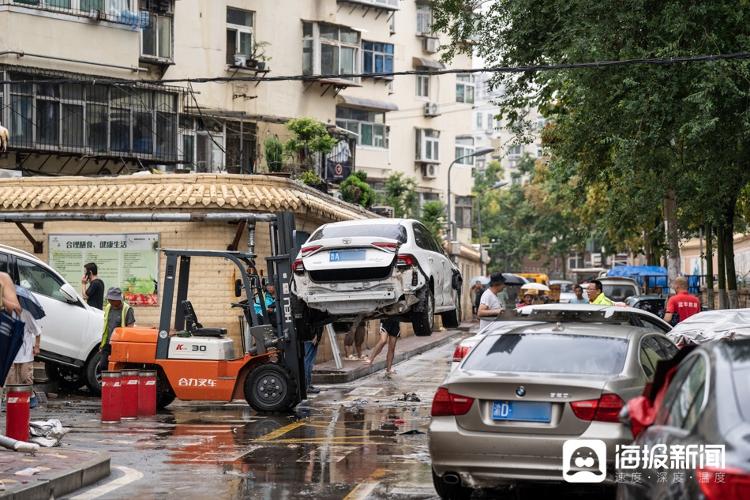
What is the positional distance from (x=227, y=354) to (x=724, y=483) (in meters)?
12.5

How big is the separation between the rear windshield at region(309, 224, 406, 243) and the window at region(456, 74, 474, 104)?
153 ft

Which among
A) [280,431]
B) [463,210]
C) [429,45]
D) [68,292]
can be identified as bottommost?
[280,431]

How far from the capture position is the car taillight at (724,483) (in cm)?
523

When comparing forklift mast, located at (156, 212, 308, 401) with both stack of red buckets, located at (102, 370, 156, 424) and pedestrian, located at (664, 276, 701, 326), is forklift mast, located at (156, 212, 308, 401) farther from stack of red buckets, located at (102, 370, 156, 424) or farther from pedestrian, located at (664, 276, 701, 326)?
pedestrian, located at (664, 276, 701, 326)

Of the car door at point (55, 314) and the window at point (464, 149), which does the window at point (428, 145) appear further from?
the car door at point (55, 314)

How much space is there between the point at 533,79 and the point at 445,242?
2755cm

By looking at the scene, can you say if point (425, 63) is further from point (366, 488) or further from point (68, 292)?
point (366, 488)

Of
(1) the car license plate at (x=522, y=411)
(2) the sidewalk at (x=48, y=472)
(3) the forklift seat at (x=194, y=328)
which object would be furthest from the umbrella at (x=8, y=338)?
(3) the forklift seat at (x=194, y=328)

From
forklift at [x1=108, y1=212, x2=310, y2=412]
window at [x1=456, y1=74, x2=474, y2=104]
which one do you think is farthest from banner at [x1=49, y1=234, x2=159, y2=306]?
window at [x1=456, y1=74, x2=474, y2=104]

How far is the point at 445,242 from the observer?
52312 mm

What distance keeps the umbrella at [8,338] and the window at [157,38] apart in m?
22.3

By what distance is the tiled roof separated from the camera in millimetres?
23344

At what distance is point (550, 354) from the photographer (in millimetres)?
10102

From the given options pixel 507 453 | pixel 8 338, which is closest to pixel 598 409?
pixel 507 453
